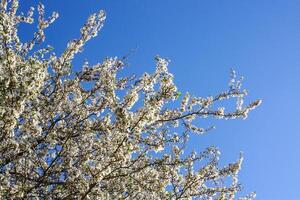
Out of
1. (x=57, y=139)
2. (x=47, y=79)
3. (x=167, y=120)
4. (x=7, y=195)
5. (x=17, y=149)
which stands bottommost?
(x=7, y=195)

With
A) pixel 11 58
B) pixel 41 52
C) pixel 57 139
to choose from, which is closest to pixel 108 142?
pixel 57 139

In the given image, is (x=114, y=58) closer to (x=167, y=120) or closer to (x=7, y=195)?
(x=167, y=120)

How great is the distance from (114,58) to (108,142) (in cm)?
356

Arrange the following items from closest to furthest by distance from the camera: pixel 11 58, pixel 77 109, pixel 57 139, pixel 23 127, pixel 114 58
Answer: pixel 11 58 → pixel 23 127 → pixel 57 139 → pixel 77 109 → pixel 114 58

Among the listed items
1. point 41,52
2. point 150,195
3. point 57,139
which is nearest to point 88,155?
point 57,139

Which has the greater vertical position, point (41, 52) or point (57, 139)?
point (41, 52)

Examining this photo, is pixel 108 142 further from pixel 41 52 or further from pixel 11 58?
pixel 41 52

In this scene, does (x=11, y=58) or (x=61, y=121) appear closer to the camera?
(x=11, y=58)

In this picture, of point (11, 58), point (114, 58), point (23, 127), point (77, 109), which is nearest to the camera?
point (11, 58)

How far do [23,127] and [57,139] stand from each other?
86 cm

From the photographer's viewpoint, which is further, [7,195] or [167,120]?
[167,120]

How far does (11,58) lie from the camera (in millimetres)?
7129

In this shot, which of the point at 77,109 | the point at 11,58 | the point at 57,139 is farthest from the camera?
the point at 77,109

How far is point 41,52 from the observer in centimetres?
866
